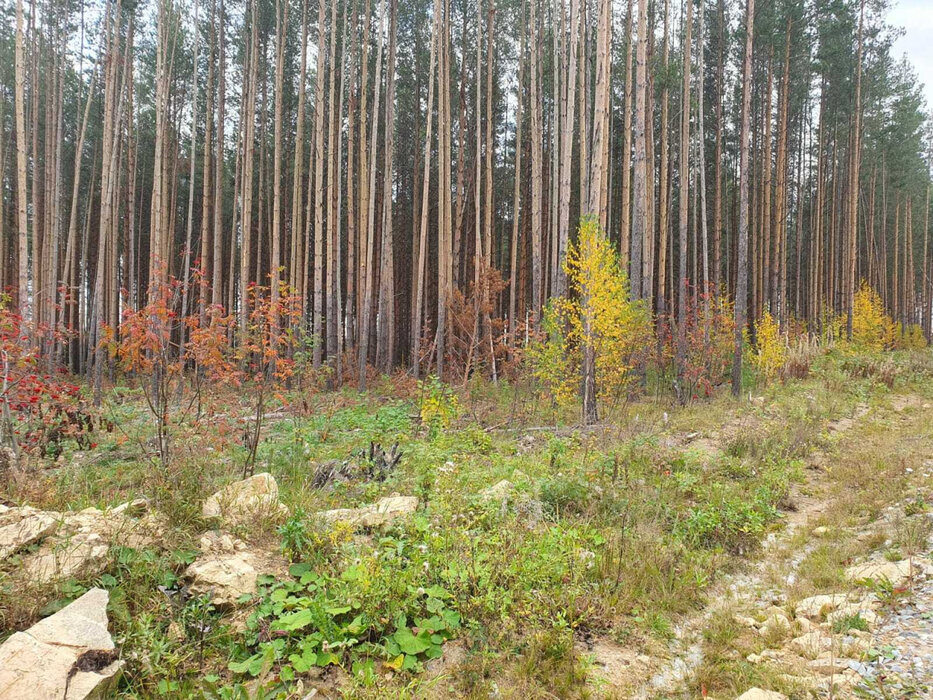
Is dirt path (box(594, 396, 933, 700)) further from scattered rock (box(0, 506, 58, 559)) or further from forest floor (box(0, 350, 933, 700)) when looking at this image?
scattered rock (box(0, 506, 58, 559))

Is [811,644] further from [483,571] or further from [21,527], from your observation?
[21,527]

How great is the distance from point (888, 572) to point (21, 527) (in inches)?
223

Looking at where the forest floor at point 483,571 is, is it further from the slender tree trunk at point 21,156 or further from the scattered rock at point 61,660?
the slender tree trunk at point 21,156

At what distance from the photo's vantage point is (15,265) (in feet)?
77.2

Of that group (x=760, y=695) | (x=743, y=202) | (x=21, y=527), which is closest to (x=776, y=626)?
(x=760, y=695)

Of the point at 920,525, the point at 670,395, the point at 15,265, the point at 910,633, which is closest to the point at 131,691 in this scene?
the point at 910,633

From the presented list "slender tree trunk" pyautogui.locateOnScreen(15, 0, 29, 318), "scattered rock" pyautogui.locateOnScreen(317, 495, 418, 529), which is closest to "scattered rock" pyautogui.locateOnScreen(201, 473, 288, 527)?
"scattered rock" pyautogui.locateOnScreen(317, 495, 418, 529)

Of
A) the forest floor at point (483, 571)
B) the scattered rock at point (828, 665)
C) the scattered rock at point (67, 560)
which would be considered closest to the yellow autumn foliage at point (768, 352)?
the forest floor at point (483, 571)

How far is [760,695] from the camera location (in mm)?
2271

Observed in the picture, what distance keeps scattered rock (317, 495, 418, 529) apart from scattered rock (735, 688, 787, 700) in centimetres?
239

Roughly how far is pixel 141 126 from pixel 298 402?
63.2ft

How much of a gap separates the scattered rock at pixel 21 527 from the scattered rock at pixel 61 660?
0.78 m

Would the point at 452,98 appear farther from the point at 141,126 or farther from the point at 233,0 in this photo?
the point at 141,126

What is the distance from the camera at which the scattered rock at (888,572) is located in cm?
328
